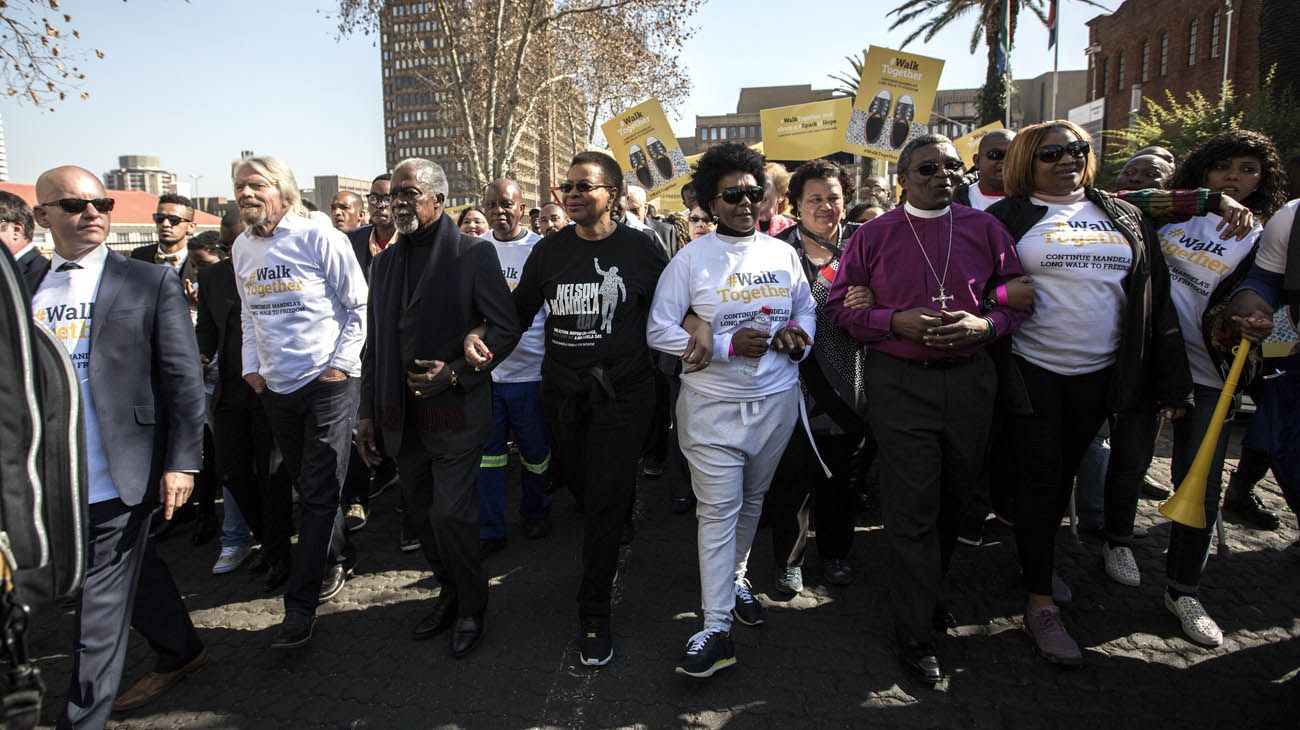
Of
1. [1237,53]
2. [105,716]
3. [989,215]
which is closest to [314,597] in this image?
[105,716]

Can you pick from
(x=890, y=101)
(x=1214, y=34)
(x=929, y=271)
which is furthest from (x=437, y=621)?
(x=1214, y=34)

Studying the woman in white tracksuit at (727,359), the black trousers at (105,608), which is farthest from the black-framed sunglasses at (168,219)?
the woman in white tracksuit at (727,359)

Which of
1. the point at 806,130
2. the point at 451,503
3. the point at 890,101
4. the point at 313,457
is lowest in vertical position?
the point at 451,503

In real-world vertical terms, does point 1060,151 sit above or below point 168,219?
above

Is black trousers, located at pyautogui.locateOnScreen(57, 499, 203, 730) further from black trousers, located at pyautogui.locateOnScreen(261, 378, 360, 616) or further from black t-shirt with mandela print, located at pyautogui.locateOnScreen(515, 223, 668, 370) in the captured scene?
black t-shirt with mandela print, located at pyautogui.locateOnScreen(515, 223, 668, 370)

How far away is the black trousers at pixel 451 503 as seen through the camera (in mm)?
3465

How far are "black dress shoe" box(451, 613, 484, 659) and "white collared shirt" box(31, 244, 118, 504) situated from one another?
4.93 ft

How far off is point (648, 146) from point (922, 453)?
21.5 ft

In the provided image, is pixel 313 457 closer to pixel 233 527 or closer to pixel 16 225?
pixel 233 527

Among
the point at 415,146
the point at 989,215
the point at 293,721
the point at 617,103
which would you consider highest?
the point at 415,146

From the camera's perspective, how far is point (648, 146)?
8852 mm

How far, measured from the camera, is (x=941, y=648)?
336cm

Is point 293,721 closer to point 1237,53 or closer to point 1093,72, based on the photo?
point 1237,53

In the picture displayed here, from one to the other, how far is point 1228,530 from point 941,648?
99.8 inches
